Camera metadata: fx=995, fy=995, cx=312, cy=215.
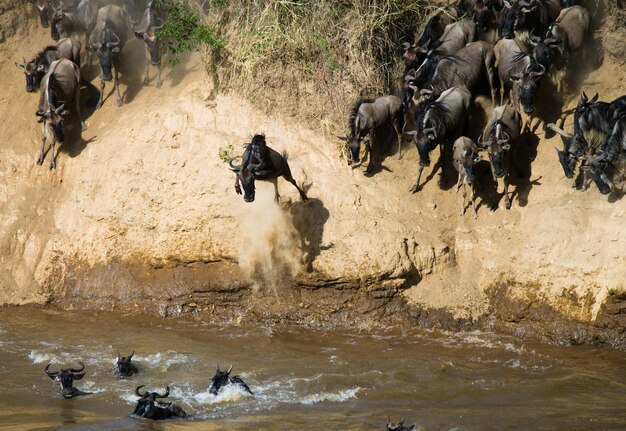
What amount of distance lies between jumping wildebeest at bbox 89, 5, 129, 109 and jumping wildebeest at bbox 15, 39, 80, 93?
31 cm

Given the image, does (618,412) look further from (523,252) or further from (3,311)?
(3,311)

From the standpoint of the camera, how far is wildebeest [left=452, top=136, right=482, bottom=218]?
13.5 m

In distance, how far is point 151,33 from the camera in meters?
16.4

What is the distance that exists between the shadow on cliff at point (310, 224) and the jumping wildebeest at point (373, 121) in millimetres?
1022

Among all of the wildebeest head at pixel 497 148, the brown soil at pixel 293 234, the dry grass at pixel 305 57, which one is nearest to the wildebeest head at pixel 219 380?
the brown soil at pixel 293 234

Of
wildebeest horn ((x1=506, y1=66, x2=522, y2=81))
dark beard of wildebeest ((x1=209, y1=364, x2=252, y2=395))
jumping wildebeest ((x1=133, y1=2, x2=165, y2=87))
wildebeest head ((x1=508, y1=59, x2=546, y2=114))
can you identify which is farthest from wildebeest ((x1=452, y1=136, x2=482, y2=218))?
jumping wildebeest ((x1=133, y1=2, x2=165, y2=87))

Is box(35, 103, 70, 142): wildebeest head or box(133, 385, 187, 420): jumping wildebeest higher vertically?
box(35, 103, 70, 142): wildebeest head

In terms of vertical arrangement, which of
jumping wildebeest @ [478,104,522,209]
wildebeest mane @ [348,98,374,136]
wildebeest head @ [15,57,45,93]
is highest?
wildebeest head @ [15,57,45,93]

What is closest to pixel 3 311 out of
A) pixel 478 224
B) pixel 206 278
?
pixel 206 278

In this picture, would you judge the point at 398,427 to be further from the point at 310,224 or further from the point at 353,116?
the point at 353,116

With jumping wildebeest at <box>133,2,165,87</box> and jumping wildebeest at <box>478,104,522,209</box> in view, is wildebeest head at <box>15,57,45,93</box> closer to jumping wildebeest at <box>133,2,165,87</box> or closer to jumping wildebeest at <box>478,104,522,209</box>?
jumping wildebeest at <box>133,2,165,87</box>

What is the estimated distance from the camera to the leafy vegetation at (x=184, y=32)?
15.0 metres

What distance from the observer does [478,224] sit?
13.7 meters

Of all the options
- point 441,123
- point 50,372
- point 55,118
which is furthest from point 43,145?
point 441,123
